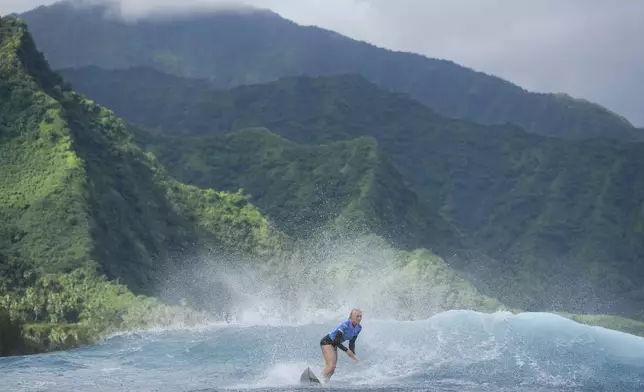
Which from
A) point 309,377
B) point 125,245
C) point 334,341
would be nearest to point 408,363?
point 334,341

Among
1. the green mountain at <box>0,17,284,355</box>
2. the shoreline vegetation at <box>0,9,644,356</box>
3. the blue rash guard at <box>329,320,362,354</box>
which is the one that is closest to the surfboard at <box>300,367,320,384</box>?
the blue rash guard at <box>329,320,362,354</box>

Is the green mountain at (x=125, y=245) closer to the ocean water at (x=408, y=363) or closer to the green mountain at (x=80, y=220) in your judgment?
the green mountain at (x=80, y=220)

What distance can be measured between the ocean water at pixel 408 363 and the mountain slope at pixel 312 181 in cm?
9356

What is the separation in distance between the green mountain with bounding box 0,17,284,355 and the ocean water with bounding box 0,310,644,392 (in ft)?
63.9

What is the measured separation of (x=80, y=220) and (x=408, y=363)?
213 feet

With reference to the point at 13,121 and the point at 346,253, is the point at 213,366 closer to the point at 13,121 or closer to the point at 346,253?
the point at 13,121

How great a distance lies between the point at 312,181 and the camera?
156000 millimetres

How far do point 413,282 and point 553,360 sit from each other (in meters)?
93.9

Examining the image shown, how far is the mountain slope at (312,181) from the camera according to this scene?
473ft

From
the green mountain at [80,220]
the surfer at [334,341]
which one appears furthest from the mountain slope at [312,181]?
the surfer at [334,341]

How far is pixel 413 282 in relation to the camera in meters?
130

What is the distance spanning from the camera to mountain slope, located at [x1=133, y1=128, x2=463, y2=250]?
144250 mm

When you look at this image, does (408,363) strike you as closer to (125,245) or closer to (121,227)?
(125,245)

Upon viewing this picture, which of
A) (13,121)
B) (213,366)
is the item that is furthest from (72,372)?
(13,121)
